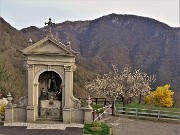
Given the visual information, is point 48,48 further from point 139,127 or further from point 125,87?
point 125,87

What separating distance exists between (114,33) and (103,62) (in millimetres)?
27063

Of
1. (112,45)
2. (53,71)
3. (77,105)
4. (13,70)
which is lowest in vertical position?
(77,105)

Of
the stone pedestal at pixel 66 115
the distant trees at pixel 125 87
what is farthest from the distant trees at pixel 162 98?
the stone pedestal at pixel 66 115

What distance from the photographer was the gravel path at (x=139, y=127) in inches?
744

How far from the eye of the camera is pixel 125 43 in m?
110

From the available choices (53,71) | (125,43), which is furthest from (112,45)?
(53,71)

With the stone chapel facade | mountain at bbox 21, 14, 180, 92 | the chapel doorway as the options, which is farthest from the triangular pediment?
mountain at bbox 21, 14, 180, 92

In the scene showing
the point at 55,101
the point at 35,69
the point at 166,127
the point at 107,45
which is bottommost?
the point at 166,127

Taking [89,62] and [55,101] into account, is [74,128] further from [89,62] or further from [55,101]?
[89,62]

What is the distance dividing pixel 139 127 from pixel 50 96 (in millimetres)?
5846

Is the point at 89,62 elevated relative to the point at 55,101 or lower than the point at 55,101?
elevated

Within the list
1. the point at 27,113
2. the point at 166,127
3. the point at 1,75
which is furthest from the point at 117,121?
the point at 1,75

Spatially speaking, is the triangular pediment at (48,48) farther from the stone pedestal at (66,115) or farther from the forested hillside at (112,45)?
the forested hillside at (112,45)

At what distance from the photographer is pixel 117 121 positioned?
21.2 meters
